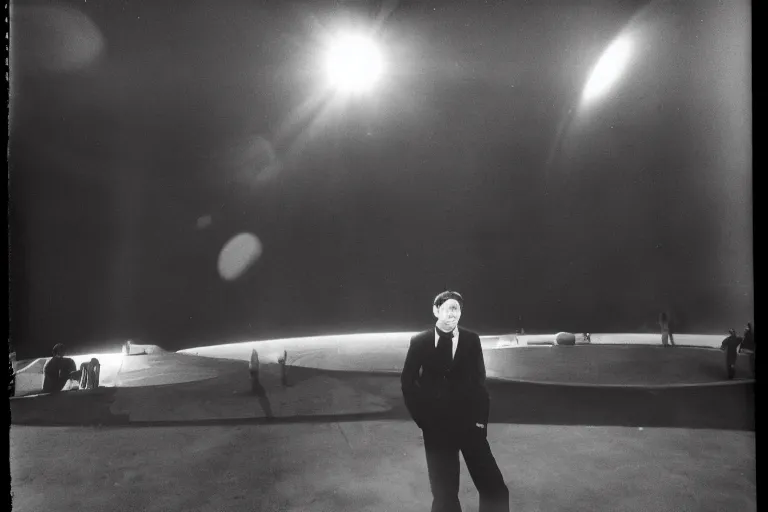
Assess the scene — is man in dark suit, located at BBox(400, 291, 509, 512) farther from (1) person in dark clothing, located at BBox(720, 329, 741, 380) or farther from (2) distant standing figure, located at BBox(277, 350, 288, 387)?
(1) person in dark clothing, located at BBox(720, 329, 741, 380)

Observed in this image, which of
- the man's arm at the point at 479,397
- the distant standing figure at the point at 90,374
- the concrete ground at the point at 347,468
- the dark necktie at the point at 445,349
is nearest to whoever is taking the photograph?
the man's arm at the point at 479,397

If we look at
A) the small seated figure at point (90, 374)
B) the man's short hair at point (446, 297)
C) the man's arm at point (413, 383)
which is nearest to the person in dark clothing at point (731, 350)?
the man's short hair at point (446, 297)

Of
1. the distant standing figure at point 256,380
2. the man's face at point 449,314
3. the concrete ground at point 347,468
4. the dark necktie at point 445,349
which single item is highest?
the man's face at point 449,314

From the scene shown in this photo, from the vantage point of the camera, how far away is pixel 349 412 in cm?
539

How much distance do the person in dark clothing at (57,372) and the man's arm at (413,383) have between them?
545cm

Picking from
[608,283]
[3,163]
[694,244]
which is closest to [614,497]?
[608,283]

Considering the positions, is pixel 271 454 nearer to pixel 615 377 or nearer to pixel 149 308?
pixel 149 308

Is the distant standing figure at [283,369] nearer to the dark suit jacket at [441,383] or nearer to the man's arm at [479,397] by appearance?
the dark suit jacket at [441,383]

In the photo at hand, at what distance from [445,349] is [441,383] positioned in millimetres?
267

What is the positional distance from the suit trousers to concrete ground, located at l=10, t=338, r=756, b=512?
1.45ft

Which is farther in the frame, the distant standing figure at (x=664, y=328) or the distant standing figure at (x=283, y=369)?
the distant standing figure at (x=664, y=328)

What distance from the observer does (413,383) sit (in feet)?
9.93

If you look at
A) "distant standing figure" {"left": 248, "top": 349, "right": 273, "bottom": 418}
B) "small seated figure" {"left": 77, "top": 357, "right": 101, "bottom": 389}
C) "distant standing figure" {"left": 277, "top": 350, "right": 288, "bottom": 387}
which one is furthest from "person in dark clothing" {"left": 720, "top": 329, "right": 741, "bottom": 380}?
"small seated figure" {"left": 77, "top": 357, "right": 101, "bottom": 389}

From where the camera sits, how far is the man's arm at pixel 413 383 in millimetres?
2975
